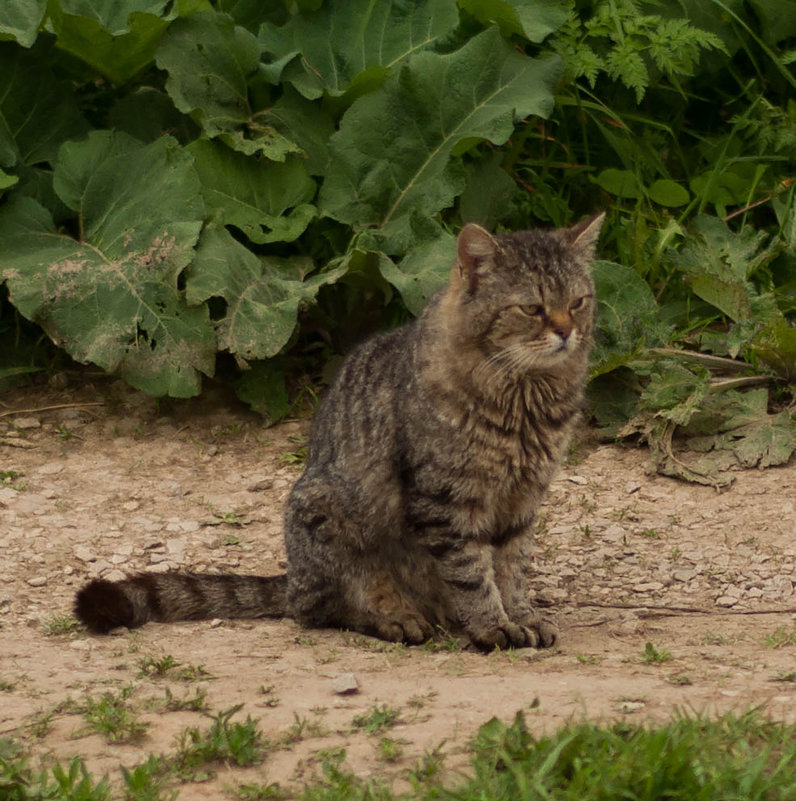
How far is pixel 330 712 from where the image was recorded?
10.7 ft

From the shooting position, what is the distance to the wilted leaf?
5.98m

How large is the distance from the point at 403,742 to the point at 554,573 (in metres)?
2.06

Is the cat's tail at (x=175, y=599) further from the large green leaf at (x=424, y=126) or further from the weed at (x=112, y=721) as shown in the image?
the large green leaf at (x=424, y=126)

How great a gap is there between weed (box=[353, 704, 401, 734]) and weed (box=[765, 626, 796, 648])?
4.53ft

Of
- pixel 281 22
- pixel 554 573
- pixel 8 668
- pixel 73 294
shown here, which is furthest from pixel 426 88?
pixel 8 668

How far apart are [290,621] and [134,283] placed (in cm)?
186

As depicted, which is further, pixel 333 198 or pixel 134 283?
pixel 333 198

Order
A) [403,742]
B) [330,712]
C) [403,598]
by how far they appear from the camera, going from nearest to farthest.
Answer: [403,742], [330,712], [403,598]

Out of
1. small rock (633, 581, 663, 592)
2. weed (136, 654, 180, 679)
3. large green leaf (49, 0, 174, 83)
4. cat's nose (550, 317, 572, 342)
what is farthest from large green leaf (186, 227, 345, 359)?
weed (136, 654, 180, 679)

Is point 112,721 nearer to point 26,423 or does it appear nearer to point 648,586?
point 648,586

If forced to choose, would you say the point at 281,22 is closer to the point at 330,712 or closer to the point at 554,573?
the point at 554,573

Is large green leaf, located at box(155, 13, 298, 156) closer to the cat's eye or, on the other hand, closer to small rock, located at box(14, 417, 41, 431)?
small rock, located at box(14, 417, 41, 431)

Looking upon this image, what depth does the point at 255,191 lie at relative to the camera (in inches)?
240

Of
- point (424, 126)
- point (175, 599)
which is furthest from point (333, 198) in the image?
point (175, 599)
